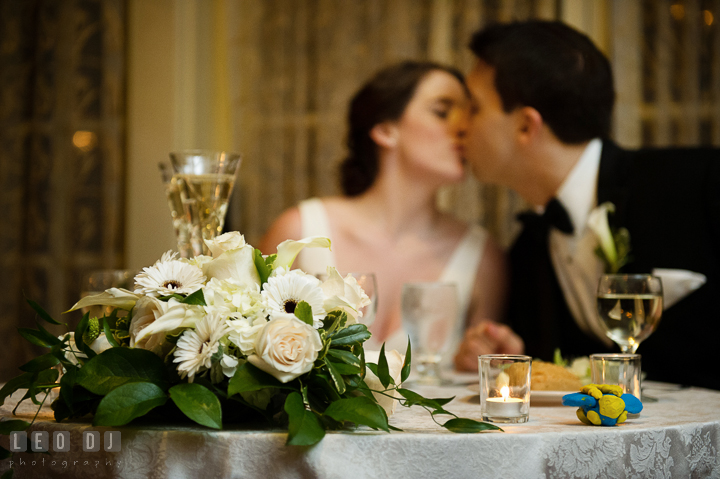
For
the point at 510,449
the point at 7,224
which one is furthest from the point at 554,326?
the point at 7,224

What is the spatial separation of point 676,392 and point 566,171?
112 centimetres

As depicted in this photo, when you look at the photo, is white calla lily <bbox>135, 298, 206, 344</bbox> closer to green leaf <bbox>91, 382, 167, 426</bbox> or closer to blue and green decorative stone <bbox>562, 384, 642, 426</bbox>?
green leaf <bbox>91, 382, 167, 426</bbox>

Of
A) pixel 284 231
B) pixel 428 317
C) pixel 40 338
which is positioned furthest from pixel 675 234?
pixel 40 338

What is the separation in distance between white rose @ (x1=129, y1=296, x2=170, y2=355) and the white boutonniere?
142cm

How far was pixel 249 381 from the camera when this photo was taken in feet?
2.31

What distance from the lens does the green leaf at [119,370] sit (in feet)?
2.38

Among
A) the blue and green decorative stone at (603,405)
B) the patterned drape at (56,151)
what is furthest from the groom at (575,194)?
the patterned drape at (56,151)

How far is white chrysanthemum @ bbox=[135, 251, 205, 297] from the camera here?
0.77m

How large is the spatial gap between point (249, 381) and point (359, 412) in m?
0.12

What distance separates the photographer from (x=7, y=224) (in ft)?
9.53

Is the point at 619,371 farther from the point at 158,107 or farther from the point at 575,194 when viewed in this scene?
the point at 158,107

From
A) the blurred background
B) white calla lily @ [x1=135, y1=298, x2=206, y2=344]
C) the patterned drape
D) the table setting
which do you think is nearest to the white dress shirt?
the blurred background

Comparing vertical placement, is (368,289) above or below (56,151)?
below

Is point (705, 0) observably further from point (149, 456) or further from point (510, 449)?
point (149, 456)
